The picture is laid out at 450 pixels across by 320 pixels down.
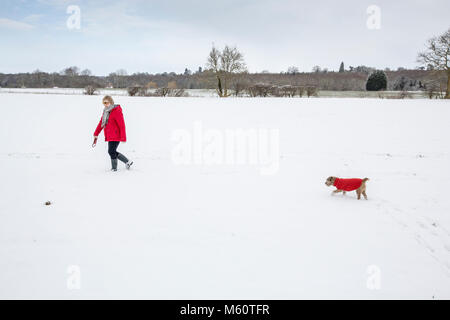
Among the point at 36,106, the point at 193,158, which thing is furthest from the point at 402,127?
the point at 36,106

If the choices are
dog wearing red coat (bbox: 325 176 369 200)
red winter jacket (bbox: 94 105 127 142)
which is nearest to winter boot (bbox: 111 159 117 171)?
red winter jacket (bbox: 94 105 127 142)

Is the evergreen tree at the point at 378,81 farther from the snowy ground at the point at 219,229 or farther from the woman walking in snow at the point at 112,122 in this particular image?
the woman walking in snow at the point at 112,122

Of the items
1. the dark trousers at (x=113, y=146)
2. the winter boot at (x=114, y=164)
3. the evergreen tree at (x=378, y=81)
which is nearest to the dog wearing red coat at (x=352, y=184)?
the dark trousers at (x=113, y=146)

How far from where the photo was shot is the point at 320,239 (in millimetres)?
3945

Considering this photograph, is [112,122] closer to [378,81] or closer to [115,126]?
[115,126]

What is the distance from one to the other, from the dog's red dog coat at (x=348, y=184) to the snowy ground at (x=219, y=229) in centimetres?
30

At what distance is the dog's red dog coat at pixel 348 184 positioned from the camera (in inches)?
202

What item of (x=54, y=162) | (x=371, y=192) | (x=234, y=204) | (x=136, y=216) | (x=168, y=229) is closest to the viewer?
(x=168, y=229)

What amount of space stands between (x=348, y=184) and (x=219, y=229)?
261cm

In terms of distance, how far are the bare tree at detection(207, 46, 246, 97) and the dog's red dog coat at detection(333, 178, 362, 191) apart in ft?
101

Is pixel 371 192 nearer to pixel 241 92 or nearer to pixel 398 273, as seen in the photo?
pixel 398 273

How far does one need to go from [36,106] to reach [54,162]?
13.6 metres

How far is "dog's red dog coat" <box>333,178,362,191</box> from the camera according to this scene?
512cm

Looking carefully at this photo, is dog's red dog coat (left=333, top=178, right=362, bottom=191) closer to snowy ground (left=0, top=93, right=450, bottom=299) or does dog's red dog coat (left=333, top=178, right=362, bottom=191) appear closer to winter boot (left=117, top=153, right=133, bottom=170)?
snowy ground (left=0, top=93, right=450, bottom=299)
